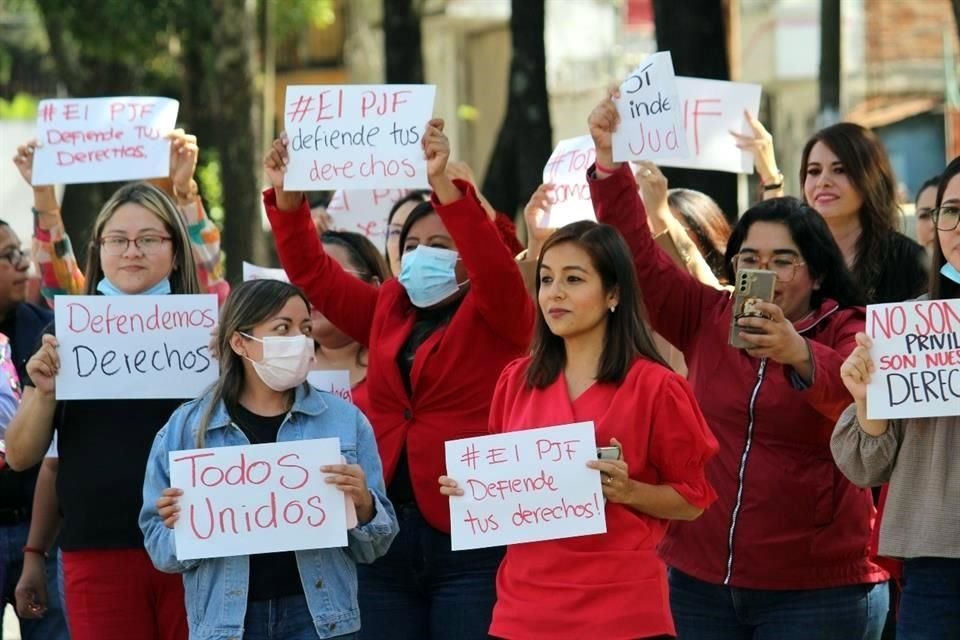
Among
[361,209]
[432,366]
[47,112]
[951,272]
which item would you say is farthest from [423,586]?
[361,209]

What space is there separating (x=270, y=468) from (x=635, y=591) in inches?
44.3

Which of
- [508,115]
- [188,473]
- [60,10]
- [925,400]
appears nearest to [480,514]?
[188,473]

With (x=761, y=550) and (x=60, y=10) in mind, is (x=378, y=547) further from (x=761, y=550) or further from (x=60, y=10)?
(x=60, y=10)

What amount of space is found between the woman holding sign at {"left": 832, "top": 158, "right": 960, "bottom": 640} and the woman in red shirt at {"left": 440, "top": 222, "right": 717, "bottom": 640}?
0.42 m

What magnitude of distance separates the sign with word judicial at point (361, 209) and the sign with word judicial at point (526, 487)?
3541 millimetres

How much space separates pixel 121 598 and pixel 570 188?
2.54 meters

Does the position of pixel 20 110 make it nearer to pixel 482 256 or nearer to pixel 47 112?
pixel 47 112

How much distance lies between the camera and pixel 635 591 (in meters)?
4.96

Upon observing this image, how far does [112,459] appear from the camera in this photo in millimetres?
5910

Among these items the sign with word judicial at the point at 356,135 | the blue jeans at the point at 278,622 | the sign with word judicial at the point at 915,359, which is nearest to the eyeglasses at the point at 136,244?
the sign with word judicial at the point at 356,135

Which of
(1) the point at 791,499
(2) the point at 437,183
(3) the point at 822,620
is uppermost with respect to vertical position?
(2) the point at 437,183

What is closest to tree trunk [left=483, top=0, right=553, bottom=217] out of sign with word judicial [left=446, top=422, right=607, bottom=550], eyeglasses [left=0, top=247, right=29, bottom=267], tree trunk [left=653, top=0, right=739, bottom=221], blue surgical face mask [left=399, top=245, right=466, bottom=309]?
tree trunk [left=653, top=0, right=739, bottom=221]

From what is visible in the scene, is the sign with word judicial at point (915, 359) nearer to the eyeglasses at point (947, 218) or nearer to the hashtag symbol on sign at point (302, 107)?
the eyeglasses at point (947, 218)

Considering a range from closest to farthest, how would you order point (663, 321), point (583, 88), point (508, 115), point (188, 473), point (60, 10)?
point (188, 473) → point (663, 321) → point (508, 115) → point (60, 10) → point (583, 88)
